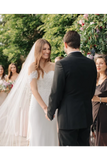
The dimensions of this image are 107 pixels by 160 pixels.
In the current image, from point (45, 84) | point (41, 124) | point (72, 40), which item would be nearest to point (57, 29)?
point (45, 84)

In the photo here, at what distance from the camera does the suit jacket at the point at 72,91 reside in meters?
2.60

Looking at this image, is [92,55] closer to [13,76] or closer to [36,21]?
[13,76]

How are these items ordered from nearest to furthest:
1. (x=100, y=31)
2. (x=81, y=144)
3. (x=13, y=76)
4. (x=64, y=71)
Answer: (x=64, y=71) < (x=81, y=144) < (x=100, y=31) < (x=13, y=76)

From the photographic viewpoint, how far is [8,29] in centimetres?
1866

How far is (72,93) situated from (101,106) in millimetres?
1229

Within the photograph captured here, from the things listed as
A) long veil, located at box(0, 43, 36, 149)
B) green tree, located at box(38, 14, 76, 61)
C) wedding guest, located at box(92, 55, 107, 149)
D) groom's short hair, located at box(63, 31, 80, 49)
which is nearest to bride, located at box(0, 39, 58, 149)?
long veil, located at box(0, 43, 36, 149)

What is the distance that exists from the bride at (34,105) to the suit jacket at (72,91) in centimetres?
70

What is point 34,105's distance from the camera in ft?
11.7

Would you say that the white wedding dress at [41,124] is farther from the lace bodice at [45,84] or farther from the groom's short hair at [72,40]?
the groom's short hair at [72,40]

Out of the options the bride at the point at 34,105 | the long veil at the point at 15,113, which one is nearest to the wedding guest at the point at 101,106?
the bride at the point at 34,105

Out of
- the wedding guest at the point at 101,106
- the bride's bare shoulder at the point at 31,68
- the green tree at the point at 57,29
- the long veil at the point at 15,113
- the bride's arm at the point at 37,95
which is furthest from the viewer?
the green tree at the point at 57,29
